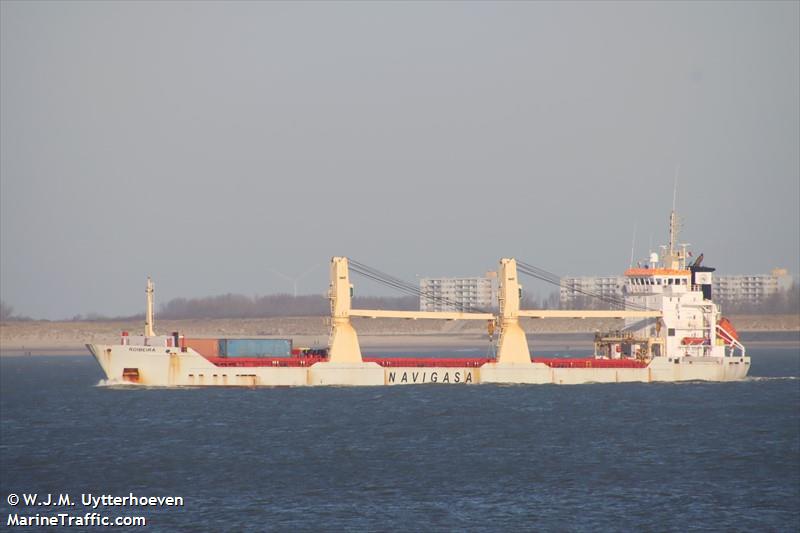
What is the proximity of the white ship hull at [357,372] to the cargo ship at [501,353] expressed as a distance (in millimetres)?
72

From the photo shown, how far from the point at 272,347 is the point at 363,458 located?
Answer: 3797 centimetres

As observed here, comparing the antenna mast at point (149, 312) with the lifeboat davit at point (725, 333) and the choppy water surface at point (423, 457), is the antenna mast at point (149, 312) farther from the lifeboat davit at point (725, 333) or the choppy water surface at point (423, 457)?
the lifeboat davit at point (725, 333)

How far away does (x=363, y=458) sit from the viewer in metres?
51.5

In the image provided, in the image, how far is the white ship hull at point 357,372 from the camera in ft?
267

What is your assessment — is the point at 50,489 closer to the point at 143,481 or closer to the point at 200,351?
the point at 143,481

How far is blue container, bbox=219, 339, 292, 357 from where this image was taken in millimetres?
87188

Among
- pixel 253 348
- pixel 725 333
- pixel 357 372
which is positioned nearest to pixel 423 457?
pixel 357 372

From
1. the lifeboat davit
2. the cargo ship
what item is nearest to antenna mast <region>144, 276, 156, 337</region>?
the cargo ship

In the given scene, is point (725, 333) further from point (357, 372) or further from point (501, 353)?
point (357, 372)

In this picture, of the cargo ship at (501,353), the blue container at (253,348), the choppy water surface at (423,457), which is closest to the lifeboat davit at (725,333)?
the cargo ship at (501,353)

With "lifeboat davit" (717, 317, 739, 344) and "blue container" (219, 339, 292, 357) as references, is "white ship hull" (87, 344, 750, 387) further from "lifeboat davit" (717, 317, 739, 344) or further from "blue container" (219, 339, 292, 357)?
"blue container" (219, 339, 292, 357)

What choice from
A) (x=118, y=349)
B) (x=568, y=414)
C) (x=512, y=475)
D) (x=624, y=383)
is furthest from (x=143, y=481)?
(x=624, y=383)

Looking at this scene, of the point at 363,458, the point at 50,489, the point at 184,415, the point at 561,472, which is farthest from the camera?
the point at 184,415

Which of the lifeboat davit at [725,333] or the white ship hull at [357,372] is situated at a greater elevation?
the lifeboat davit at [725,333]
